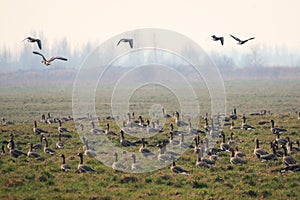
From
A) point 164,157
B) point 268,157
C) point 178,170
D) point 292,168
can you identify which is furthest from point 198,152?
point 292,168

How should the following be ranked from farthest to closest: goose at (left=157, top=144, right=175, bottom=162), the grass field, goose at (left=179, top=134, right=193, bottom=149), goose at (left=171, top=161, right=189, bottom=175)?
Answer: goose at (left=179, top=134, right=193, bottom=149) → goose at (left=157, top=144, right=175, bottom=162) → goose at (left=171, top=161, right=189, bottom=175) → the grass field

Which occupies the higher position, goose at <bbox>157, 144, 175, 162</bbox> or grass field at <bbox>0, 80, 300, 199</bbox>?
goose at <bbox>157, 144, 175, 162</bbox>

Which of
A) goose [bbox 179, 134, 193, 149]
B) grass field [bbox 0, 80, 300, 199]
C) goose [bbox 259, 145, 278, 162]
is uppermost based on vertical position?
goose [bbox 179, 134, 193, 149]

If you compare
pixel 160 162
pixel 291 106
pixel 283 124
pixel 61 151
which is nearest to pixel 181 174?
pixel 160 162

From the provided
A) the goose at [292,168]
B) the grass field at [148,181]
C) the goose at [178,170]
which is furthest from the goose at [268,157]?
the goose at [178,170]

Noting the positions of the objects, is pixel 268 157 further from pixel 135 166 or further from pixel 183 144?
pixel 183 144

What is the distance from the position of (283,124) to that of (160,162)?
495 inches

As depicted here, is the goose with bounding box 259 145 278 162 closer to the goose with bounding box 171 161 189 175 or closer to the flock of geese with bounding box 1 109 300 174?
the flock of geese with bounding box 1 109 300 174

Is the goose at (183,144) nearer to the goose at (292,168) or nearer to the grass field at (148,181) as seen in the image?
the grass field at (148,181)

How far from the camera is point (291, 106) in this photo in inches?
2357

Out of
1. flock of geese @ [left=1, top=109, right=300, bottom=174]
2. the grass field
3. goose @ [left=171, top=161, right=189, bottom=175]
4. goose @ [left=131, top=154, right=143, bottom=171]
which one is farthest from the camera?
goose @ [left=131, top=154, right=143, bottom=171]

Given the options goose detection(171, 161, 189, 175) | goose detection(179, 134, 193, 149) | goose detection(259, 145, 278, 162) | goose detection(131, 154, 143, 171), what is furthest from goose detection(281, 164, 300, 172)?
goose detection(179, 134, 193, 149)

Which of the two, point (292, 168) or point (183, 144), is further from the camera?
point (183, 144)

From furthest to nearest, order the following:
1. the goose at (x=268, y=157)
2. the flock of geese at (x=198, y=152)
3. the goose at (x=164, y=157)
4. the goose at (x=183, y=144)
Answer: the goose at (x=183, y=144)
the goose at (x=164, y=157)
the goose at (x=268, y=157)
the flock of geese at (x=198, y=152)
